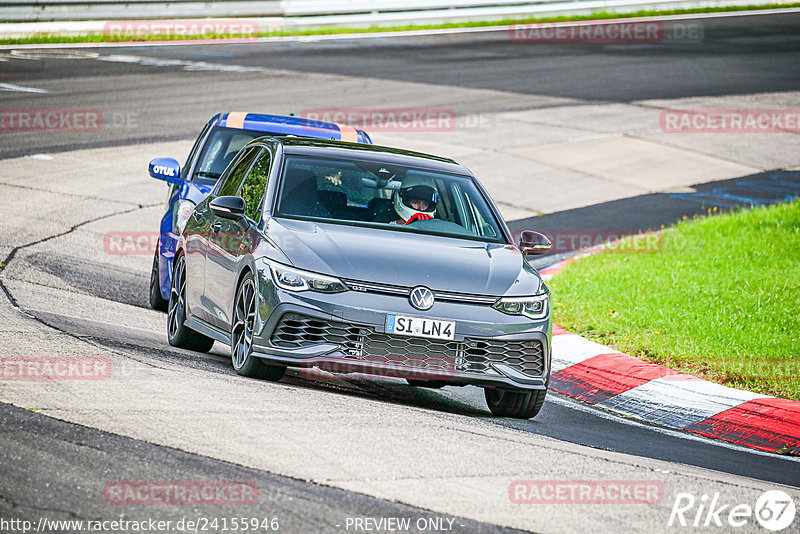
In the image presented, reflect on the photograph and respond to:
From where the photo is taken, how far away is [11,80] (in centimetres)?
2481

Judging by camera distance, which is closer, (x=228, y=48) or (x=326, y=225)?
(x=326, y=225)

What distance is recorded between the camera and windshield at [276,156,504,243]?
27.9ft

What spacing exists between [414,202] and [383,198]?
0.22 metres

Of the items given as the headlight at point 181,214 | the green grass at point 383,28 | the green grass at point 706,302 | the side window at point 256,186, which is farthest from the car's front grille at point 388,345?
the green grass at point 383,28

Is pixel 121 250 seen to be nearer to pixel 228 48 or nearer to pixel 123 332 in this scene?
pixel 123 332

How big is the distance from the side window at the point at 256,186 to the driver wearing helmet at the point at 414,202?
0.93m

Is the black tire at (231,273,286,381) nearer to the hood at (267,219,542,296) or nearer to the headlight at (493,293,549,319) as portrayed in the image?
the hood at (267,219,542,296)

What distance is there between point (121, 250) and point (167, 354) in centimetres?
541

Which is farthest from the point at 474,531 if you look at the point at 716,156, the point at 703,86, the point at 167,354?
the point at 703,86
